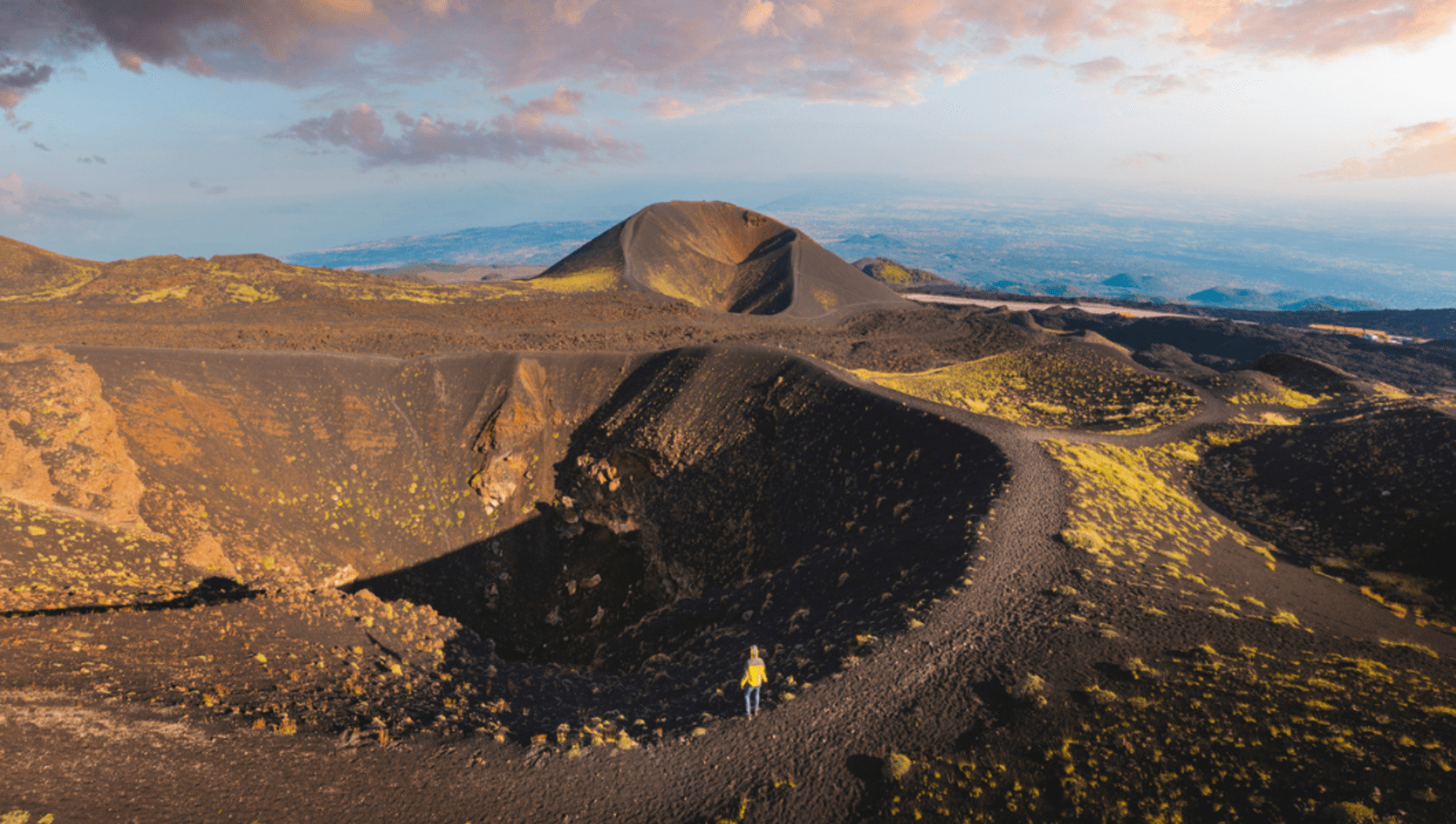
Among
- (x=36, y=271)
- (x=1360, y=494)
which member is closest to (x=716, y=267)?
(x=36, y=271)

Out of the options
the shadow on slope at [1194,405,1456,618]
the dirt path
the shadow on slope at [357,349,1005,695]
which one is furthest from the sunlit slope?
the shadow on slope at [1194,405,1456,618]

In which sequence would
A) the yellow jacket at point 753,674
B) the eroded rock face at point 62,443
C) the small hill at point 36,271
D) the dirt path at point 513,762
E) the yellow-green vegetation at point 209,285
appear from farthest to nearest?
the small hill at point 36,271
the yellow-green vegetation at point 209,285
the eroded rock face at point 62,443
the yellow jacket at point 753,674
the dirt path at point 513,762

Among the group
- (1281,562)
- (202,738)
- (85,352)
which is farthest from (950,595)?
(85,352)

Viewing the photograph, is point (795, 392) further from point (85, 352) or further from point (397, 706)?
point (85, 352)

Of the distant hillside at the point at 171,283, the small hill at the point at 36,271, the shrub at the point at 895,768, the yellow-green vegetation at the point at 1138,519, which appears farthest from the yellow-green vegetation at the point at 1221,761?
the small hill at the point at 36,271

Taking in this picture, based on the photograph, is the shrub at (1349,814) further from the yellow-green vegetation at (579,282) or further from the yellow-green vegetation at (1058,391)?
the yellow-green vegetation at (579,282)

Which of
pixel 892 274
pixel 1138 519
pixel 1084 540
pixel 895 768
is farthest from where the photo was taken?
pixel 892 274

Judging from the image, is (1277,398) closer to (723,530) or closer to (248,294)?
(723,530)
